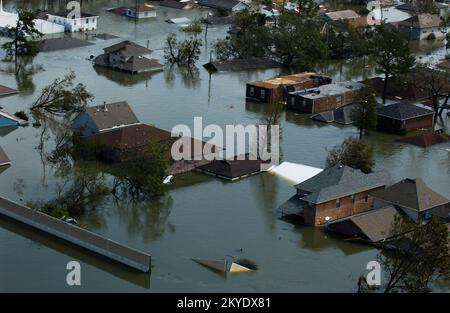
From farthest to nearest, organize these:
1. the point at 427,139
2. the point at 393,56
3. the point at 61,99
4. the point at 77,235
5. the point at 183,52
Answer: the point at 183,52, the point at 393,56, the point at 61,99, the point at 427,139, the point at 77,235

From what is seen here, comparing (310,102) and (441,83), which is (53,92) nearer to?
(310,102)

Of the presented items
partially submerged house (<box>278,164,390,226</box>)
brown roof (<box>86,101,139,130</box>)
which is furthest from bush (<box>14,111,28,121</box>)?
partially submerged house (<box>278,164,390,226</box>)

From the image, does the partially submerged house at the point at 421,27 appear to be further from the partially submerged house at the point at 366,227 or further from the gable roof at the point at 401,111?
the partially submerged house at the point at 366,227

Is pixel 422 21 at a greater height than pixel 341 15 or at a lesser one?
greater

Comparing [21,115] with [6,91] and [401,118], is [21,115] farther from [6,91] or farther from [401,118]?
[401,118]

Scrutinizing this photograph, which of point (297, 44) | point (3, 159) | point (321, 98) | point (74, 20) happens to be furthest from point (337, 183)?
point (74, 20)

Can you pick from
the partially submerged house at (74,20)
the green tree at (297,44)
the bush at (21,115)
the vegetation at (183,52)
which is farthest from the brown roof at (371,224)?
the partially submerged house at (74,20)

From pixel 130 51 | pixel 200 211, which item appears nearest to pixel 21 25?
pixel 130 51
